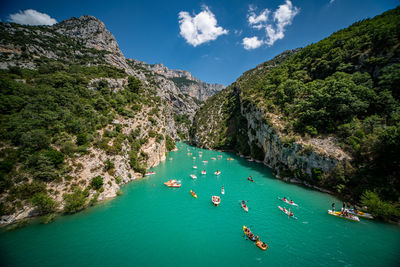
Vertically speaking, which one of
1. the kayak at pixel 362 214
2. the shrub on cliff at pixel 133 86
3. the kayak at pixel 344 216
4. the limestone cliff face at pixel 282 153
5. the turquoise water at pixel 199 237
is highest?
the shrub on cliff at pixel 133 86

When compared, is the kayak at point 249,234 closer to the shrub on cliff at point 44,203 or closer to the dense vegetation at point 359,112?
the dense vegetation at point 359,112

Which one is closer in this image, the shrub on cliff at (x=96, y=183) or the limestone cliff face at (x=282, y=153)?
the shrub on cliff at (x=96, y=183)

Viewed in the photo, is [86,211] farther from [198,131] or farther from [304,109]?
[198,131]

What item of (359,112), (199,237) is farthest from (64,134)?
(359,112)

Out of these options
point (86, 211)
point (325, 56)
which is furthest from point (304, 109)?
point (86, 211)

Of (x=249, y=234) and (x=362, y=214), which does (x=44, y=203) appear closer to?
(x=249, y=234)

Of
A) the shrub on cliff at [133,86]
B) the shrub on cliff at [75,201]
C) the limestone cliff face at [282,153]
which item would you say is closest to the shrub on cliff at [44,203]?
the shrub on cliff at [75,201]

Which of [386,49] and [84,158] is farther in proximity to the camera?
[386,49]

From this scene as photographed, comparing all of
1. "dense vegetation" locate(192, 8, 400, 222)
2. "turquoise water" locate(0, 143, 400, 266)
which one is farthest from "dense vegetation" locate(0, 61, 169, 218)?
"dense vegetation" locate(192, 8, 400, 222)

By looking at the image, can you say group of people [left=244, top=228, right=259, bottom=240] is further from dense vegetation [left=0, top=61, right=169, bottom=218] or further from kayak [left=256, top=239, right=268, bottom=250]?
dense vegetation [left=0, top=61, right=169, bottom=218]
